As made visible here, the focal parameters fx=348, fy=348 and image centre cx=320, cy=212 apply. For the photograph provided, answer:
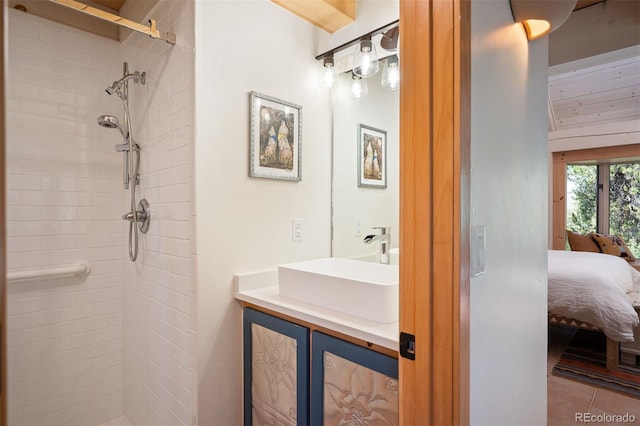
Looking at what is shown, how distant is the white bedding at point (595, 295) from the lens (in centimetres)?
254

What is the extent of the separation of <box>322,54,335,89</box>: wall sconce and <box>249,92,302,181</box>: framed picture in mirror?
10.0 inches

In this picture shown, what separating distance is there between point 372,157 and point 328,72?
0.56m

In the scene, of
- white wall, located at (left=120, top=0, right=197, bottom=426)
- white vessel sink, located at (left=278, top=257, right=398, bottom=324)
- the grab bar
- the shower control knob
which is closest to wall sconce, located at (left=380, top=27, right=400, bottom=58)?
white wall, located at (left=120, top=0, right=197, bottom=426)

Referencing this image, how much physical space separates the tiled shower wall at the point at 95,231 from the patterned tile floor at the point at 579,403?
2.20 m

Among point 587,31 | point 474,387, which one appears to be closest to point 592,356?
point 587,31

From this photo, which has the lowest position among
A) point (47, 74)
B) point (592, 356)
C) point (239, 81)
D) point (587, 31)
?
point (592, 356)

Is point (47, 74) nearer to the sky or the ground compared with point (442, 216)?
nearer to the sky

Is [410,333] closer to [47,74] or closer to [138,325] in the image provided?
[138,325]

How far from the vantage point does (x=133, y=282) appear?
2074mm

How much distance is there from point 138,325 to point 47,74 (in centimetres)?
148

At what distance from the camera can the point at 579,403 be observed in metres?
2.28

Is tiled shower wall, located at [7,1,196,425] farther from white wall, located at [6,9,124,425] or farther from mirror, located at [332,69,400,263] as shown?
mirror, located at [332,69,400,263]

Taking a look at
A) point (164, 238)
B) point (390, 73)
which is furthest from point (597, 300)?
point (164, 238)

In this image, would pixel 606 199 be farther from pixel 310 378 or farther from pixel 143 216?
pixel 143 216
